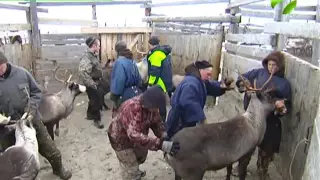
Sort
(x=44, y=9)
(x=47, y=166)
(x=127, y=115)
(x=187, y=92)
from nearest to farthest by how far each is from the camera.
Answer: (x=127, y=115) < (x=187, y=92) < (x=47, y=166) < (x=44, y=9)

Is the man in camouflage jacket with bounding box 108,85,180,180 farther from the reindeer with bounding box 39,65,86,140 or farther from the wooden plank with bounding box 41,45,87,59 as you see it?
the wooden plank with bounding box 41,45,87,59

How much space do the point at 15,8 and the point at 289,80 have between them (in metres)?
7.37

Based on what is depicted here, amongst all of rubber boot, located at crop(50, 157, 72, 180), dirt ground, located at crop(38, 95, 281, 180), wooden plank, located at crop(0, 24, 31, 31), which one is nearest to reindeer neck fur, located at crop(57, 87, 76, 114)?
dirt ground, located at crop(38, 95, 281, 180)

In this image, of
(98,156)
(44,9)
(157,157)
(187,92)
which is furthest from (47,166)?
(44,9)

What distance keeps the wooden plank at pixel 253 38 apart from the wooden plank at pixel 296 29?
0.12 meters

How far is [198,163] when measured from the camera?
387cm

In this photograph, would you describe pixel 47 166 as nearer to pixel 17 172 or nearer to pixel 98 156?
pixel 98 156

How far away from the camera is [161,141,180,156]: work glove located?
3709 mm

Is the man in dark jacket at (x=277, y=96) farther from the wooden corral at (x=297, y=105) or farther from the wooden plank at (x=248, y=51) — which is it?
the wooden plank at (x=248, y=51)

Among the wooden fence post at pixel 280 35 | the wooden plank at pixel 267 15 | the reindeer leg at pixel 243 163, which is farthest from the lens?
the wooden plank at pixel 267 15

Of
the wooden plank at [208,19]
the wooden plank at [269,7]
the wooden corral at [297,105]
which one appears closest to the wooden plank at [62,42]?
the wooden plank at [208,19]

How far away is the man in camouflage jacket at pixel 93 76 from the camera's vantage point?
7203mm

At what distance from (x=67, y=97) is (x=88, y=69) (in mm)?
743

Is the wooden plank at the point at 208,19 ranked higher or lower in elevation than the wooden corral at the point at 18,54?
higher
